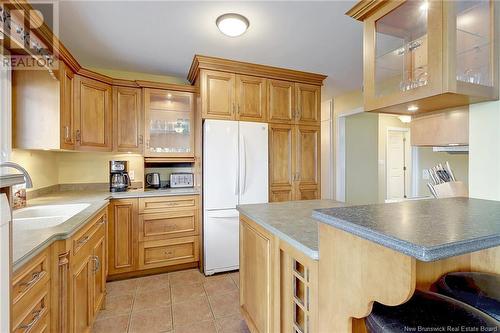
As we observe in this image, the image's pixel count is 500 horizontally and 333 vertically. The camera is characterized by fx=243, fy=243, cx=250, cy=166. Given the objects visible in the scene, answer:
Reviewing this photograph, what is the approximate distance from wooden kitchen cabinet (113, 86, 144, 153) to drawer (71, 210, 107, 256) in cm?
104

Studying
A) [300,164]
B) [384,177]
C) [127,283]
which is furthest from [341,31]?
[384,177]

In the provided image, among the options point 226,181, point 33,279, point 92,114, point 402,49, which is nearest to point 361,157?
point 226,181

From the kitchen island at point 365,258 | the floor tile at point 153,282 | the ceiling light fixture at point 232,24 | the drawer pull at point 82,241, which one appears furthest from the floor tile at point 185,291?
the ceiling light fixture at point 232,24

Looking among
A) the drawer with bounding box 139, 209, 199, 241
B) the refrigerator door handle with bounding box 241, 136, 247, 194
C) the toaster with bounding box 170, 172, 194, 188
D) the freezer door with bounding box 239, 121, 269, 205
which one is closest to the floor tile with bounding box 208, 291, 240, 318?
the drawer with bounding box 139, 209, 199, 241

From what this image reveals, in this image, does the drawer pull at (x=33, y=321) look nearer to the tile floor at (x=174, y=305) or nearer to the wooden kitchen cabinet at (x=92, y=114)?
the tile floor at (x=174, y=305)

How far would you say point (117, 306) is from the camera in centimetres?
212

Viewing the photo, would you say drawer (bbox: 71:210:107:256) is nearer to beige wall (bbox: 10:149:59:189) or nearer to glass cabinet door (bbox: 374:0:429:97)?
beige wall (bbox: 10:149:59:189)

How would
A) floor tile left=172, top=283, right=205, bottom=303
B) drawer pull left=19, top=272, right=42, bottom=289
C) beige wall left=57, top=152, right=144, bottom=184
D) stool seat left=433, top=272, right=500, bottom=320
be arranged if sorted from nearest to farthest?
stool seat left=433, top=272, right=500, bottom=320, drawer pull left=19, top=272, right=42, bottom=289, floor tile left=172, top=283, right=205, bottom=303, beige wall left=57, top=152, right=144, bottom=184

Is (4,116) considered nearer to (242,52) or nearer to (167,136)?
(167,136)

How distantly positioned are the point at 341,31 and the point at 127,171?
9.21 feet

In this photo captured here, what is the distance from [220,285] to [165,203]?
106 centimetres

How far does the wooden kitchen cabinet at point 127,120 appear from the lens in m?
2.82

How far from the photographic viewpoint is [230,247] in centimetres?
277

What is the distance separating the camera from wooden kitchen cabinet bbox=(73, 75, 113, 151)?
96.6 inches
